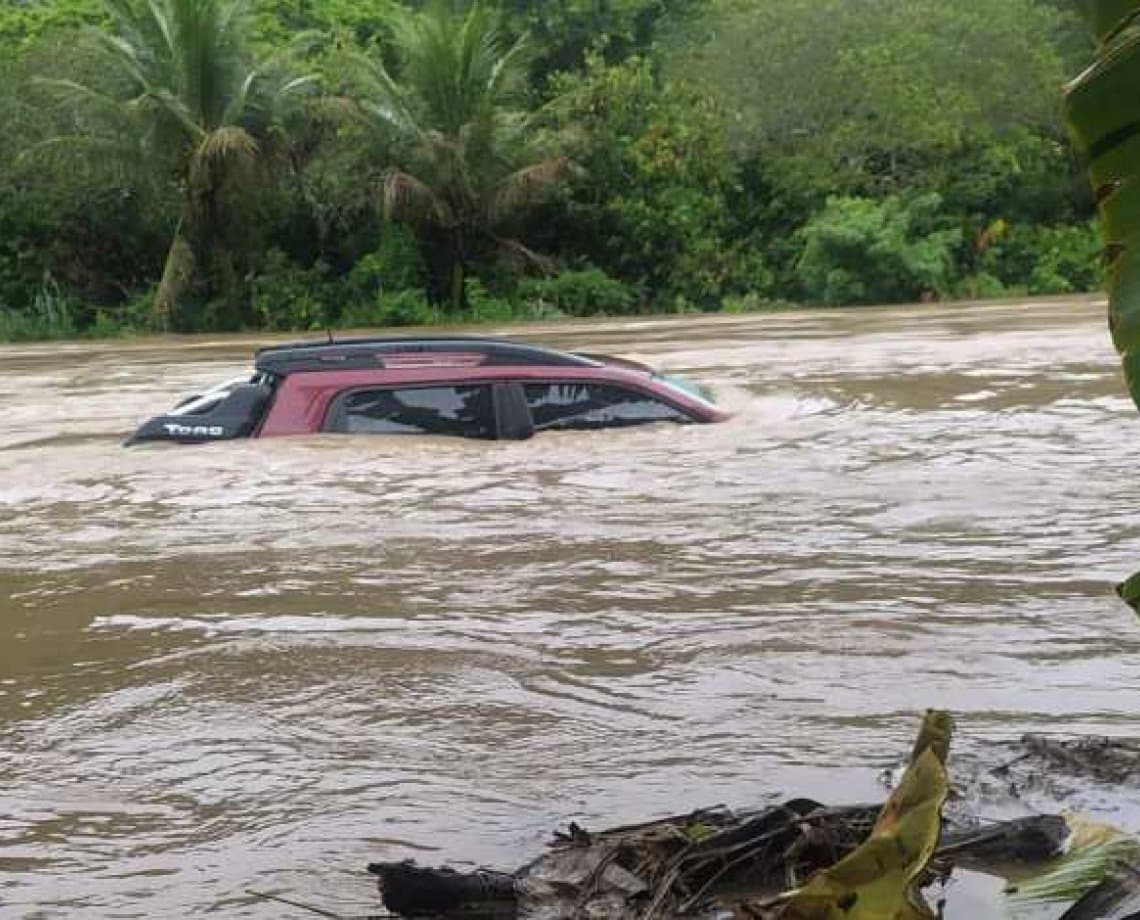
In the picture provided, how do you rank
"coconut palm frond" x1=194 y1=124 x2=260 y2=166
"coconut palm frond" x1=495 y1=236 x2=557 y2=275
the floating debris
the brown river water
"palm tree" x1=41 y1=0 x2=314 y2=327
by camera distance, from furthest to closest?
"coconut palm frond" x1=495 y1=236 x2=557 y2=275 → "palm tree" x1=41 y1=0 x2=314 y2=327 → "coconut palm frond" x1=194 y1=124 x2=260 y2=166 → the brown river water → the floating debris

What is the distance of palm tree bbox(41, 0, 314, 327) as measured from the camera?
29.9 meters

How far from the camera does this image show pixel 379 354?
10086mm

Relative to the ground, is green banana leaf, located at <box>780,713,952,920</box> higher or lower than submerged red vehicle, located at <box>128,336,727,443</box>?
lower

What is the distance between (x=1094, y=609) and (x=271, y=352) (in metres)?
5.56

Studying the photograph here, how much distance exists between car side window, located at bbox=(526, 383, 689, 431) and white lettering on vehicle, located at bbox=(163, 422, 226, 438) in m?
2.02

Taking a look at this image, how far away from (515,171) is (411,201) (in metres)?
2.13

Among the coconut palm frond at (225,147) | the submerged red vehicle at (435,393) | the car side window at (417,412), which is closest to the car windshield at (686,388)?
the submerged red vehicle at (435,393)

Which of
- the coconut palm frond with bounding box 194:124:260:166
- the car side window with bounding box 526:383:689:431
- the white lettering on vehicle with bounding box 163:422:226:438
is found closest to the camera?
the car side window with bounding box 526:383:689:431

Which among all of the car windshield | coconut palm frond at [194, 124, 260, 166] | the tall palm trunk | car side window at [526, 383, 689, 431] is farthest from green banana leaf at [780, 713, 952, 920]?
the tall palm trunk

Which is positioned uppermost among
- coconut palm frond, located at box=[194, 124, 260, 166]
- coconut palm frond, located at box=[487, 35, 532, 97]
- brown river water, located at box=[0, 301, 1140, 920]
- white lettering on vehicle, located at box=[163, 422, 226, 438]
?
coconut palm frond, located at box=[487, 35, 532, 97]

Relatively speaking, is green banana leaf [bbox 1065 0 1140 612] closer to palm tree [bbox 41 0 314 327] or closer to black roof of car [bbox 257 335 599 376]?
black roof of car [bbox 257 335 599 376]

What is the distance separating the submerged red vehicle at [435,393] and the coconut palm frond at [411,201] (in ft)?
66.8

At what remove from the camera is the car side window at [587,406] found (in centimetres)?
1034

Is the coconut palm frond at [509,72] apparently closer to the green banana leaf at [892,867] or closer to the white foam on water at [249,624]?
the white foam on water at [249,624]
